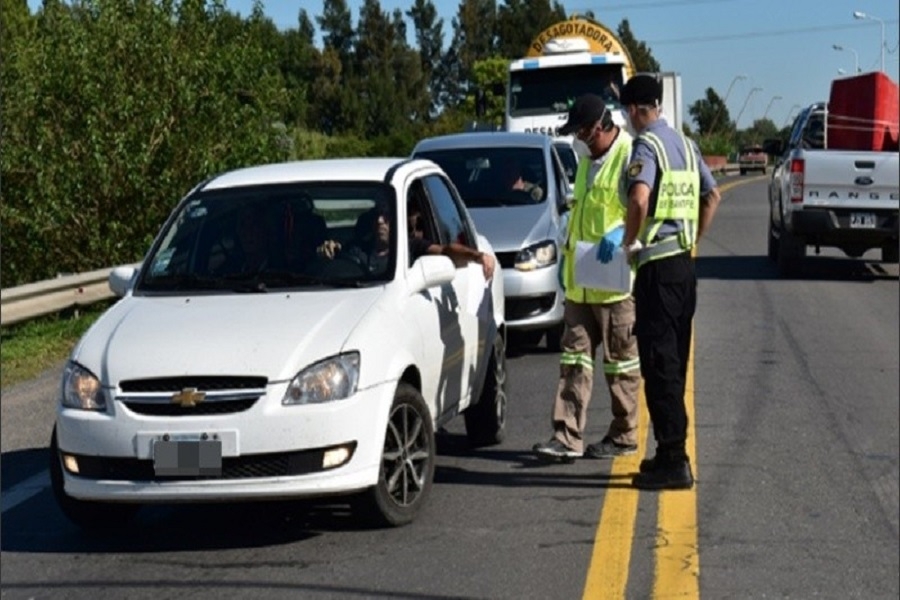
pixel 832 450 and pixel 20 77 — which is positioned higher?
pixel 20 77

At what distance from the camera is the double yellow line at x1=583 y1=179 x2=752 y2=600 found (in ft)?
18.7

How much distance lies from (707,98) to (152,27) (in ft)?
51.9

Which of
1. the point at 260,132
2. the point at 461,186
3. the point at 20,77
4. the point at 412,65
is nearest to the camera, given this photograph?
the point at 412,65

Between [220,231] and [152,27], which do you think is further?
[152,27]

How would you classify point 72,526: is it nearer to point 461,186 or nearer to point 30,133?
point 461,186

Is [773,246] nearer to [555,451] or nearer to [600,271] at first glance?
[555,451]

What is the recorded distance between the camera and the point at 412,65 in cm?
578

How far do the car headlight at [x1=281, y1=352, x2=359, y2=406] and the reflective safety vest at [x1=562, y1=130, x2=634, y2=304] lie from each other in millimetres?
1874

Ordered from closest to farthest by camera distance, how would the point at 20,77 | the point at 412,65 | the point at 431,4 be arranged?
1. the point at 431,4
2. the point at 412,65
3. the point at 20,77

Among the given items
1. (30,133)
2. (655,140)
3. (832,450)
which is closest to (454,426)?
(832,450)

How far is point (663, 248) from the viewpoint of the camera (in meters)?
7.11

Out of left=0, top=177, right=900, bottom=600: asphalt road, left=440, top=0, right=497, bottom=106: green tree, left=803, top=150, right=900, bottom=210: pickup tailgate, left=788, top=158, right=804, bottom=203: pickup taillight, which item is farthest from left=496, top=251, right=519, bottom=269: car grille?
left=803, top=150, right=900, bottom=210: pickup tailgate

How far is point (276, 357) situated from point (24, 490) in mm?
2315

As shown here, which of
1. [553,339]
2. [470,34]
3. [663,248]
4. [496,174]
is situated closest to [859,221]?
[470,34]
